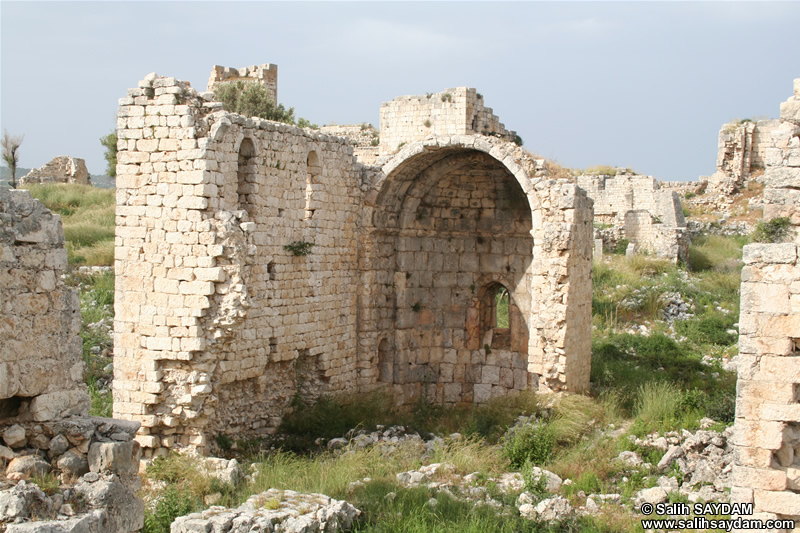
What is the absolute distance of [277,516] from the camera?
23.0 ft

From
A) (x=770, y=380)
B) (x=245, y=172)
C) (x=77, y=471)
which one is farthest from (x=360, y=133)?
(x=77, y=471)

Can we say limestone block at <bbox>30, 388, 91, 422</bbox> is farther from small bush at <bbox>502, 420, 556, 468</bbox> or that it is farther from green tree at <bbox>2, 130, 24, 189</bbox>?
green tree at <bbox>2, 130, 24, 189</bbox>

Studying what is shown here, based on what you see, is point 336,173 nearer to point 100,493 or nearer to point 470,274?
point 470,274

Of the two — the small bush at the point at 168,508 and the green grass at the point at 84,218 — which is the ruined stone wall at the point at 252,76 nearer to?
the green grass at the point at 84,218

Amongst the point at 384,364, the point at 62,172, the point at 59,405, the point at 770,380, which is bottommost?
the point at 384,364

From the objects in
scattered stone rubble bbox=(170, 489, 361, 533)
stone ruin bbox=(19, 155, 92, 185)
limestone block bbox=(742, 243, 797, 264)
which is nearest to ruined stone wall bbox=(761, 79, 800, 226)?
limestone block bbox=(742, 243, 797, 264)

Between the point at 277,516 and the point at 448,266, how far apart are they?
784 centimetres

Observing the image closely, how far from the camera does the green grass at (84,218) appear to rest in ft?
52.2

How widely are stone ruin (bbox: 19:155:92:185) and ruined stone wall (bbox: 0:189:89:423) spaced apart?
70.2ft

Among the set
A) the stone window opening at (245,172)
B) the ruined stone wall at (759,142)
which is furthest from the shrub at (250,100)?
the ruined stone wall at (759,142)

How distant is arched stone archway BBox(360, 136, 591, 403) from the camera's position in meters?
13.0

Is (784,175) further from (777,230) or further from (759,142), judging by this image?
(759,142)

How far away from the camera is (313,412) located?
36.6ft

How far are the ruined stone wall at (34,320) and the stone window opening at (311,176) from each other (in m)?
5.89
